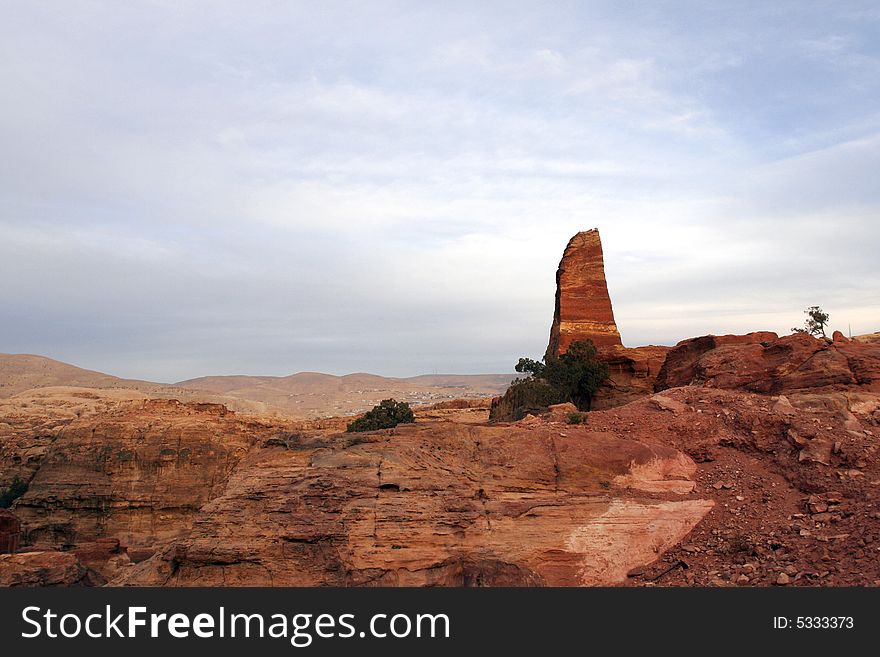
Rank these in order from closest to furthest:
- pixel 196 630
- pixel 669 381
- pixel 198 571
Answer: pixel 196 630 < pixel 198 571 < pixel 669 381

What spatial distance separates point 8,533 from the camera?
2611 centimetres

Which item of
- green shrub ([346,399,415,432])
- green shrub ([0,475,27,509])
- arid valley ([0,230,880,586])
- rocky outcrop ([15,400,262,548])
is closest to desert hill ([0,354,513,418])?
green shrub ([0,475,27,509])

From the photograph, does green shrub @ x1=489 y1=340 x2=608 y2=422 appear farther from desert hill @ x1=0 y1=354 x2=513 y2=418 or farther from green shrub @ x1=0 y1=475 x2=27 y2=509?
desert hill @ x1=0 y1=354 x2=513 y2=418

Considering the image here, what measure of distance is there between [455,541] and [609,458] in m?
3.94

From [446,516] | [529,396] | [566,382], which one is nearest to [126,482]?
[529,396]

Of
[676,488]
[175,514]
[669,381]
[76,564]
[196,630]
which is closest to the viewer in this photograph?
[196,630]

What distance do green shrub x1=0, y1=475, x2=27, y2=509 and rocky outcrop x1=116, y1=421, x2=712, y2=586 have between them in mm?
29069

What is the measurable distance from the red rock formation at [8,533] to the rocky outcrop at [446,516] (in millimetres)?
13736

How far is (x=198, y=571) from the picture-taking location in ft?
46.2

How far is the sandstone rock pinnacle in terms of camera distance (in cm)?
3966

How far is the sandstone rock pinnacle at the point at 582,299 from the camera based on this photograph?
3966 cm

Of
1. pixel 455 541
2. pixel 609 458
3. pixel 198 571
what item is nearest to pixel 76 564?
pixel 198 571

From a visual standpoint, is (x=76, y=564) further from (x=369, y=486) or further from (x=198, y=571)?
(x=369, y=486)

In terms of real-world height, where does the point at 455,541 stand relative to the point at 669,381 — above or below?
below
